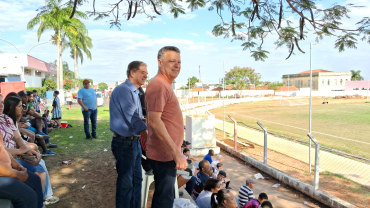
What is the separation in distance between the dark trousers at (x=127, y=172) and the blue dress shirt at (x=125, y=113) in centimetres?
11

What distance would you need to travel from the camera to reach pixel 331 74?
79.9 meters

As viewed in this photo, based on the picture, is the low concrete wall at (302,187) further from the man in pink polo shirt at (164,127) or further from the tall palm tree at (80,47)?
the tall palm tree at (80,47)

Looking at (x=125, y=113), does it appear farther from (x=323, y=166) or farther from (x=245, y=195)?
(x=323, y=166)

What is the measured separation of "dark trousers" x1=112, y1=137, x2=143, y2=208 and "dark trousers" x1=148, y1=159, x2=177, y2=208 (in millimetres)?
751

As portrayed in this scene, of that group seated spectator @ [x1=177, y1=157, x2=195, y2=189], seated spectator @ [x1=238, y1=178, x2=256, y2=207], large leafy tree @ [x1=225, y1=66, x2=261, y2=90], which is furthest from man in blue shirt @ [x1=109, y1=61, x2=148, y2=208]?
large leafy tree @ [x1=225, y1=66, x2=261, y2=90]

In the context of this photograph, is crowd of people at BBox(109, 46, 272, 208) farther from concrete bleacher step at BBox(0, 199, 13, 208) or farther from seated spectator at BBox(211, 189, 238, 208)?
concrete bleacher step at BBox(0, 199, 13, 208)

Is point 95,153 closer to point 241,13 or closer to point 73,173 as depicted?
point 73,173

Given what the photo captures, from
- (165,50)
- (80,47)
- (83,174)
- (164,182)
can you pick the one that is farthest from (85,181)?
(80,47)

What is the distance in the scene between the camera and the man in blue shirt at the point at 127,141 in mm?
2943

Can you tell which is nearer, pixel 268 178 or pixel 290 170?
pixel 268 178

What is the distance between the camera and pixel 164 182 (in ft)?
7.35

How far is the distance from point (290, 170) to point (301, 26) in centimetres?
408

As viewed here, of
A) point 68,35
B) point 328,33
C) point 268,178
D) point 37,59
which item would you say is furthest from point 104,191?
point 37,59

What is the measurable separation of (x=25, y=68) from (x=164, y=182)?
4091 centimetres
